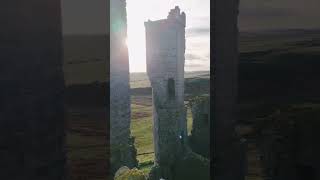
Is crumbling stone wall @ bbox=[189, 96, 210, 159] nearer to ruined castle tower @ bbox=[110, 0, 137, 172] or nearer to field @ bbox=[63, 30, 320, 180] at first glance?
ruined castle tower @ bbox=[110, 0, 137, 172]

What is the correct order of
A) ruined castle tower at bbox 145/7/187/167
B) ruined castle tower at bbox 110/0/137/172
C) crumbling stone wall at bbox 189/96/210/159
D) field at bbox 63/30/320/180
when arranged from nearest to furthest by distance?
1. field at bbox 63/30/320/180
2. ruined castle tower at bbox 110/0/137/172
3. crumbling stone wall at bbox 189/96/210/159
4. ruined castle tower at bbox 145/7/187/167

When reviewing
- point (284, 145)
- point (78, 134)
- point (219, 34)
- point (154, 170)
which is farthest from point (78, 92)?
point (154, 170)

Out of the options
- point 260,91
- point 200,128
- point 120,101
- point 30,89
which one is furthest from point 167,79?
point 30,89

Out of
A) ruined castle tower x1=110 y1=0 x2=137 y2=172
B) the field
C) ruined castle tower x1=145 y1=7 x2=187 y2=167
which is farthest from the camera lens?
ruined castle tower x1=145 y1=7 x2=187 y2=167

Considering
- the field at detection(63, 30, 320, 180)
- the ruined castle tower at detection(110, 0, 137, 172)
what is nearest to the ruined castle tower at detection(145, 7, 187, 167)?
the ruined castle tower at detection(110, 0, 137, 172)

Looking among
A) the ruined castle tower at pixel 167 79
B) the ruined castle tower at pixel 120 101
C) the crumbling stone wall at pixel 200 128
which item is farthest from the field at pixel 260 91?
the crumbling stone wall at pixel 200 128

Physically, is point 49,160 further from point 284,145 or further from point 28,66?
point 284,145
